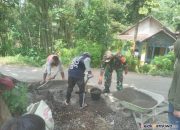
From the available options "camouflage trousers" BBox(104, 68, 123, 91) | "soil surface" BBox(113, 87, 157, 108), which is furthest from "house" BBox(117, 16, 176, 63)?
"soil surface" BBox(113, 87, 157, 108)

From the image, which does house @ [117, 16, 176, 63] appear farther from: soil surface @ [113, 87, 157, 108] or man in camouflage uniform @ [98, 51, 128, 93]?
soil surface @ [113, 87, 157, 108]

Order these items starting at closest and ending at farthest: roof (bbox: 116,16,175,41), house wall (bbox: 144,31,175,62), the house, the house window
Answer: the house, house wall (bbox: 144,31,175,62), roof (bbox: 116,16,175,41), the house window

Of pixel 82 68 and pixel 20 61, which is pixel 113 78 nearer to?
pixel 20 61

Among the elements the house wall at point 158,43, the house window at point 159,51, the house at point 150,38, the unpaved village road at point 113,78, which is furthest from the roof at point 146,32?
the unpaved village road at point 113,78

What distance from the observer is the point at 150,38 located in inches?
1090

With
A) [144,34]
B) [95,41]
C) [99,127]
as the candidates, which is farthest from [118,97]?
[144,34]

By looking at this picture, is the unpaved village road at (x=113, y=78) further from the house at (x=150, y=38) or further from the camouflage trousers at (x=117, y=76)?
the house at (x=150, y=38)

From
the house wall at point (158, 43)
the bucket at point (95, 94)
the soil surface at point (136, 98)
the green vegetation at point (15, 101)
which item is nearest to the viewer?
the green vegetation at point (15, 101)

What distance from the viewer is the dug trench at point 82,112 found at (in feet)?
24.8

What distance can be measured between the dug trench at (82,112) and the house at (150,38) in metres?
18.0

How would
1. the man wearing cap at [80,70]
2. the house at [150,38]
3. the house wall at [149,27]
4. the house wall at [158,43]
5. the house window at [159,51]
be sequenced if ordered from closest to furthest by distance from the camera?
the man wearing cap at [80,70] < the house at [150,38] < the house wall at [158,43] < the house window at [159,51] < the house wall at [149,27]

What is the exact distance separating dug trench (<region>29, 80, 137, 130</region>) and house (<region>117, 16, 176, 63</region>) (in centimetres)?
1800

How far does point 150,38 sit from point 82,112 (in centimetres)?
2023

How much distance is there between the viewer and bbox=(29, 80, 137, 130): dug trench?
755 centimetres
